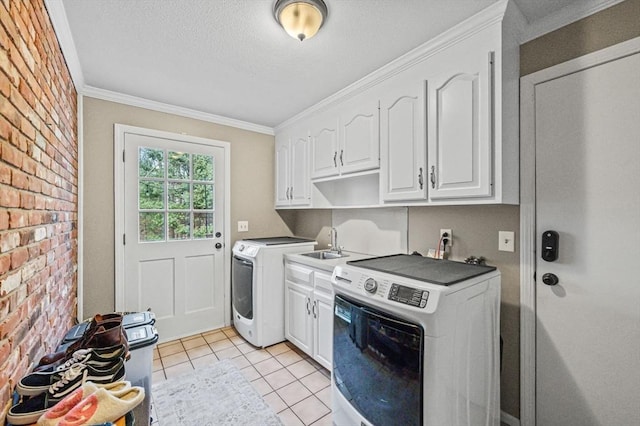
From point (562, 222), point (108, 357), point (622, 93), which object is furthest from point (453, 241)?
point (108, 357)

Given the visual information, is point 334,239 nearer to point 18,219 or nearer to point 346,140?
point 346,140

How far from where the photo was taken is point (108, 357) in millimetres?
1077

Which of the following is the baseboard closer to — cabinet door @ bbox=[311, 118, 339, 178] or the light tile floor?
the light tile floor

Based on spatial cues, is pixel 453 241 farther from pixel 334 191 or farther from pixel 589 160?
pixel 334 191

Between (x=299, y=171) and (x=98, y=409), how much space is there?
97.6 inches

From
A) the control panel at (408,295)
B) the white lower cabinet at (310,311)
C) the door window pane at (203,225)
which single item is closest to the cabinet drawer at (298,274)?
the white lower cabinet at (310,311)

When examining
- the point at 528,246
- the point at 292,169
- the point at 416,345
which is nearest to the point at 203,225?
the point at 292,169

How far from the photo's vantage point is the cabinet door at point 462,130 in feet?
4.98

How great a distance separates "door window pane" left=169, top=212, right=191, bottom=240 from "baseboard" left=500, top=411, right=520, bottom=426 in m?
2.96

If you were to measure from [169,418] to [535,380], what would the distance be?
223 centimetres

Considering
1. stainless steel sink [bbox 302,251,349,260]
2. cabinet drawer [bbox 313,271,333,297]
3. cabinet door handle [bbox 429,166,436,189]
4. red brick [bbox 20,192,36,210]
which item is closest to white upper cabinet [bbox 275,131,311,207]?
stainless steel sink [bbox 302,251,349,260]

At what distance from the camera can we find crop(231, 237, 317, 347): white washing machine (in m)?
2.67

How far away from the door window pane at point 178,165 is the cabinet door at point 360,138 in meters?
1.62

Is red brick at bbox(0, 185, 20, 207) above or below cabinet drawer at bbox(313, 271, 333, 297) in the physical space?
above
